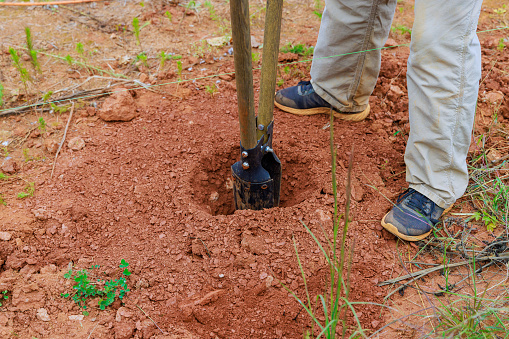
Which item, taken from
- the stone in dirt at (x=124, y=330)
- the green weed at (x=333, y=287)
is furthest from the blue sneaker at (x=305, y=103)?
the stone in dirt at (x=124, y=330)

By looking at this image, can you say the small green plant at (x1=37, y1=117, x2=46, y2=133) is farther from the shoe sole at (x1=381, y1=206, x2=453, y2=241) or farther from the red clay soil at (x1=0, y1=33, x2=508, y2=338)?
the shoe sole at (x1=381, y1=206, x2=453, y2=241)

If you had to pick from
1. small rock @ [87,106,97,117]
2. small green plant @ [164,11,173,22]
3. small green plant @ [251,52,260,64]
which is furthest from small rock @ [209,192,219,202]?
small green plant @ [164,11,173,22]

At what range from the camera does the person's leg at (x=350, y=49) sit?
7.34ft

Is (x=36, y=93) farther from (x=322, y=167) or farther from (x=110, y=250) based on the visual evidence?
(x=322, y=167)

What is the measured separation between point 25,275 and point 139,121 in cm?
118

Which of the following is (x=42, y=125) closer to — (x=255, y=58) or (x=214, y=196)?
(x=214, y=196)

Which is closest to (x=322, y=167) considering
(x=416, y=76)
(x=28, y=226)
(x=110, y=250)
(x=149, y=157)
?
(x=416, y=76)

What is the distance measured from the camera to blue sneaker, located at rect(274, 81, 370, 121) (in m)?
2.57

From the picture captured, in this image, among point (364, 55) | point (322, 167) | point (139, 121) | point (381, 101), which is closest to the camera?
point (322, 167)

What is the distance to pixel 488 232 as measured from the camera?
6.29 feet

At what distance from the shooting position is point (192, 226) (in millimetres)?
1901

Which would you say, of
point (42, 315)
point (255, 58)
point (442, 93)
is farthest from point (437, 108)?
point (42, 315)

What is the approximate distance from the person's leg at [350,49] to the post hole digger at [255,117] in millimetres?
802

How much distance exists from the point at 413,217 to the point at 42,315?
1.74m
